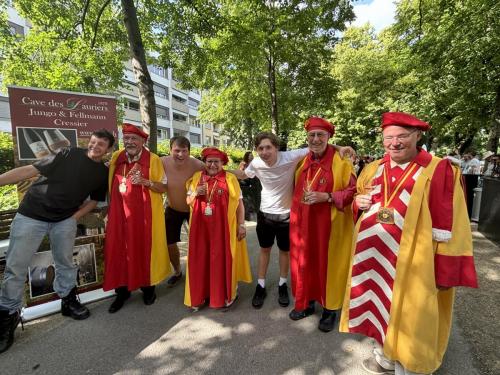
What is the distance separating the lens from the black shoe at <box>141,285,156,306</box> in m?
3.57

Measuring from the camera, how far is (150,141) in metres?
5.28

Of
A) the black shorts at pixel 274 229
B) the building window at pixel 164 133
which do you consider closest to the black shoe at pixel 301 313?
the black shorts at pixel 274 229

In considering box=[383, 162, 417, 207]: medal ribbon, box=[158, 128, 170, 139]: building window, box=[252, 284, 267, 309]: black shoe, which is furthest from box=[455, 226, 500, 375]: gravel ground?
box=[158, 128, 170, 139]: building window

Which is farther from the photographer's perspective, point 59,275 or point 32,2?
point 32,2

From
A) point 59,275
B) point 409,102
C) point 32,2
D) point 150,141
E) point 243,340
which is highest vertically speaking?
point 32,2

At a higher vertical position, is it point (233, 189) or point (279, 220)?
point (233, 189)

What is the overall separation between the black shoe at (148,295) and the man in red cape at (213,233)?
0.55 m

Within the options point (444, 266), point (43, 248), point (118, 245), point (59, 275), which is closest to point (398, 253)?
point (444, 266)

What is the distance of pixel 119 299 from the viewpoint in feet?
11.5

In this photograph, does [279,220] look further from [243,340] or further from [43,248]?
[43,248]

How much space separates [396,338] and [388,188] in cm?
110

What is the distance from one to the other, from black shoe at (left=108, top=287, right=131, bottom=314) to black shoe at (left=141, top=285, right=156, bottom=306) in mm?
207

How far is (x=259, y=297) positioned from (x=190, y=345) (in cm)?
104

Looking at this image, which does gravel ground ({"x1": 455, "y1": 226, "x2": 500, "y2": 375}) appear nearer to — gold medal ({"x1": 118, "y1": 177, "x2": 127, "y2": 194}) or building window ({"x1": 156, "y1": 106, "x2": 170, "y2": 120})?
gold medal ({"x1": 118, "y1": 177, "x2": 127, "y2": 194})
